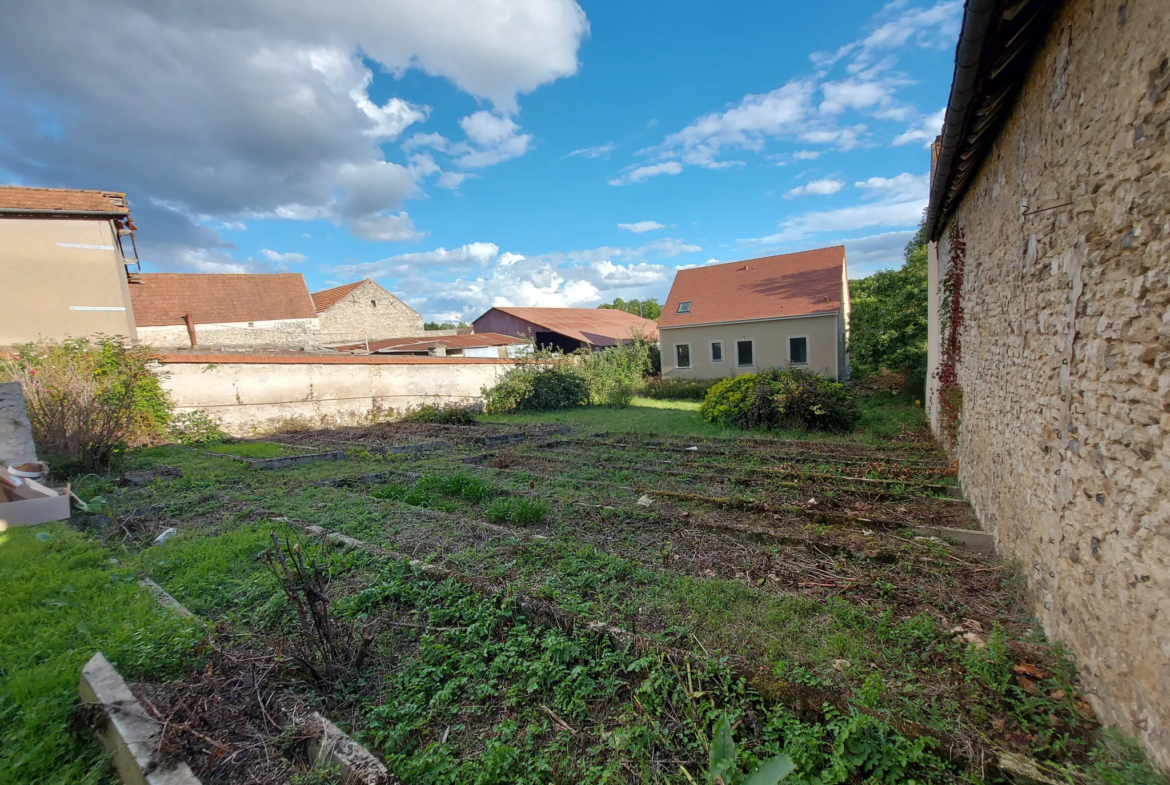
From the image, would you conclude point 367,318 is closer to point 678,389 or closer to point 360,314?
point 360,314

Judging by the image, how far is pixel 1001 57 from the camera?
3016 mm

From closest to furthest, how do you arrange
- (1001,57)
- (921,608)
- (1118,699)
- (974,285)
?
(1118,699), (1001,57), (921,608), (974,285)

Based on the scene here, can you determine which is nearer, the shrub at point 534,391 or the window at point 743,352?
the shrub at point 534,391

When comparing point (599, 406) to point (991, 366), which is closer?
point (991, 366)

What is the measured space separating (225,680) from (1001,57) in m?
5.75

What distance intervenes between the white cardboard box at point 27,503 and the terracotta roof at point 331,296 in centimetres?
2690

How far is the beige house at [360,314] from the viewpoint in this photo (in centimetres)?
3047

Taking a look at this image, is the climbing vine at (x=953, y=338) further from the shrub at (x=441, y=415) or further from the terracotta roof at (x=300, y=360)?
the terracotta roof at (x=300, y=360)

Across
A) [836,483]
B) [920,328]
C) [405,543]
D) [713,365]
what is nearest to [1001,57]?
[836,483]

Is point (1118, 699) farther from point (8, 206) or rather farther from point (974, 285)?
point (8, 206)

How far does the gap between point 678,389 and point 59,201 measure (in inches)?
780

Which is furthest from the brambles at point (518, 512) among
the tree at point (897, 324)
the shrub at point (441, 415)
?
the tree at point (897, 324)

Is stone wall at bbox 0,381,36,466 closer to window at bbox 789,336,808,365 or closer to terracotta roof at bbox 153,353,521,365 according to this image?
terracotta roof at bbox 153,353,521,365

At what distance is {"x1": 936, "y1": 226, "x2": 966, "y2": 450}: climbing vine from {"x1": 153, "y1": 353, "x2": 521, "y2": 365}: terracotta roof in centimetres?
1360
